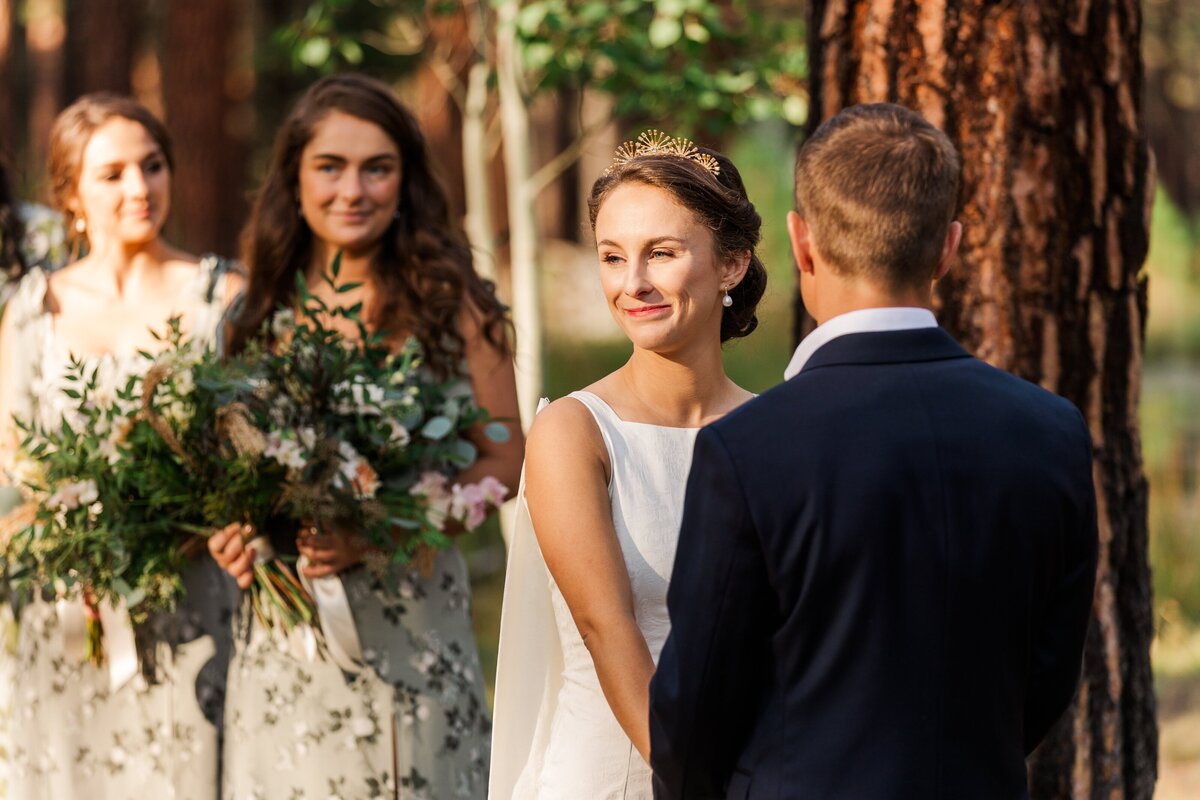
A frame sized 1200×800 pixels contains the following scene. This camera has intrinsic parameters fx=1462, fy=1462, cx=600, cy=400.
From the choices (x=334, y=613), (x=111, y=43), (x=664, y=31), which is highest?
(x=111, y=43)

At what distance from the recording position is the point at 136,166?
441 cm

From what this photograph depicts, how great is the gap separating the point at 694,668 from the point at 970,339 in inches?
73.7

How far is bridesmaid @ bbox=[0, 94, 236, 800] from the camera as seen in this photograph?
409 centimetres

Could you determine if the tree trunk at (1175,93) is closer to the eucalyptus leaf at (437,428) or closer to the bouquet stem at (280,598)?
the eucalyptus leaf at (437,428)

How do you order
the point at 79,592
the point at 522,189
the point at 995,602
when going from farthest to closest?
1. the point at 522,189
2. the point at 79,592
3. the point at 995,602

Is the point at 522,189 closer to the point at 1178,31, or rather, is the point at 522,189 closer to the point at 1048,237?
the point at 1048,237

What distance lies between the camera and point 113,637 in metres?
4.11

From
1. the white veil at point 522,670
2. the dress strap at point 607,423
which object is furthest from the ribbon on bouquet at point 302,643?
the dress strap at point 607,423

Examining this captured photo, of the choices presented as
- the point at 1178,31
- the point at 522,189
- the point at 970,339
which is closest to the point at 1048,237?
the point at 970,339

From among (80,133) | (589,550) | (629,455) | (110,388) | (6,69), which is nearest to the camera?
(589,550)

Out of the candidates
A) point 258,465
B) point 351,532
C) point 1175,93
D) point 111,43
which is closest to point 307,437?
point 258,465

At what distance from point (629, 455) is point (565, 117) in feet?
73.3

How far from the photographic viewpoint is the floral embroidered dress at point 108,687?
406 cm

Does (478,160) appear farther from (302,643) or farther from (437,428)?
(302,643)
